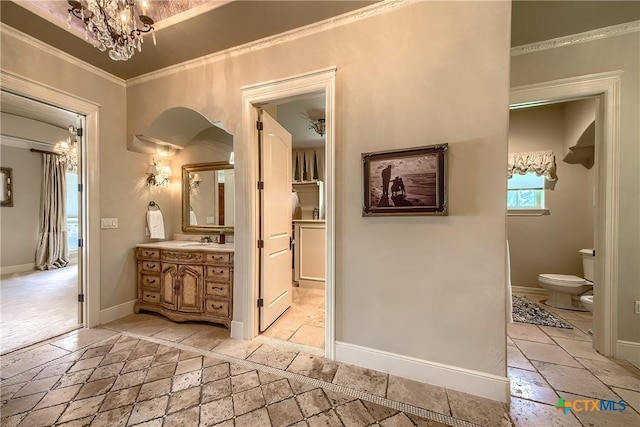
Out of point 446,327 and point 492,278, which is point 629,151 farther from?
point 446,327

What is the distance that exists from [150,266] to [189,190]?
114 centimetres

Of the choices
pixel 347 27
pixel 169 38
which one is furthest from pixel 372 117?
pixel 169 38

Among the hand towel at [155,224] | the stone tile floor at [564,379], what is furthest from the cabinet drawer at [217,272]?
the stone tile floor at [564,379]

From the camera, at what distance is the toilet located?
10.0 ft

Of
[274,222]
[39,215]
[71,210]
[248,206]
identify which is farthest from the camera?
[71,210]

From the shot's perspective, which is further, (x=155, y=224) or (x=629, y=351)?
(x=155, y=224)

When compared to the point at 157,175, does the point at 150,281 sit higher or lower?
lower

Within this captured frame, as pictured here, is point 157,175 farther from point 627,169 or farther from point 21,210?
point 627,169

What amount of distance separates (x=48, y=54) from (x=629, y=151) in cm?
541

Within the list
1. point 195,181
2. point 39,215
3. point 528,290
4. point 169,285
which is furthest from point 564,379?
point 39,215

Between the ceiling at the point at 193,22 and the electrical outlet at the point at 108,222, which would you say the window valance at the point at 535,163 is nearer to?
the ceiling at the point at 193,22

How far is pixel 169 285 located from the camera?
9.30 feet

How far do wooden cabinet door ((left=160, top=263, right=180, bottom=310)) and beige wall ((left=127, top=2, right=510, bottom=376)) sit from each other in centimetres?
196

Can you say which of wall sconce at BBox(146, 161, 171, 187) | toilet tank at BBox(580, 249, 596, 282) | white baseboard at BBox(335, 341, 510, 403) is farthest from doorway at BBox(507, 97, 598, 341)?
wall sconce at BBox(146, 161, 171, 187)
